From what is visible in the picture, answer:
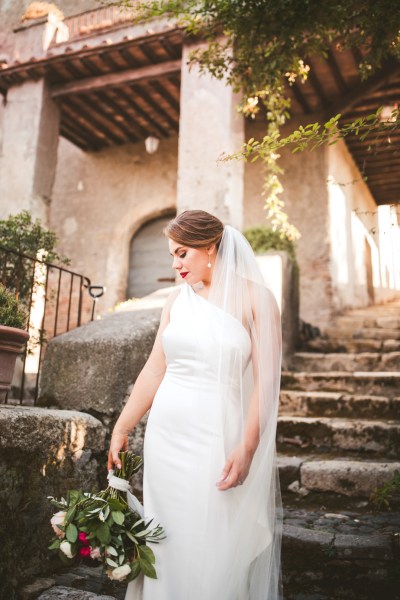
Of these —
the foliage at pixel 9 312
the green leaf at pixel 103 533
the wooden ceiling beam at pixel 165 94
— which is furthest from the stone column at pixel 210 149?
the green leaf at pixel 103 533

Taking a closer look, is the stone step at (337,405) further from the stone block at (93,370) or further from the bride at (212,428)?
the bride at (212,428)

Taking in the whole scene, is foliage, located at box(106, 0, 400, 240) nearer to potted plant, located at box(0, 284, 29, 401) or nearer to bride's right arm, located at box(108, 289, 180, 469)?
bride's right arm, located at box(108, 289, 180, 469)

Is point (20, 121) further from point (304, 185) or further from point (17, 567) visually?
point (17, 567)

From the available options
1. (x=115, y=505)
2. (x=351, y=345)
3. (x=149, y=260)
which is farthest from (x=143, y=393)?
(x=149, y=260)

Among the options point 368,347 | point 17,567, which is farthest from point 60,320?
point 17,567

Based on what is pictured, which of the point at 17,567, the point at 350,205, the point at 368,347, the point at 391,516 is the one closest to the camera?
the point at 17,567

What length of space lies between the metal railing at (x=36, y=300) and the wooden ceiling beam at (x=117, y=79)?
2803 millimetres

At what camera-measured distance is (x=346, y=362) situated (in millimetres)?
5402

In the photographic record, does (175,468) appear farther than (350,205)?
No

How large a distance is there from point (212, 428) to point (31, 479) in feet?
3.19

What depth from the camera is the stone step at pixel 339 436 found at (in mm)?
3586

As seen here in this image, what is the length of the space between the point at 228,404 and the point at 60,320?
812cm

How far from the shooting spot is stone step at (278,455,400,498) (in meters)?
3.09

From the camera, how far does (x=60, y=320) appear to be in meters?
9.52
